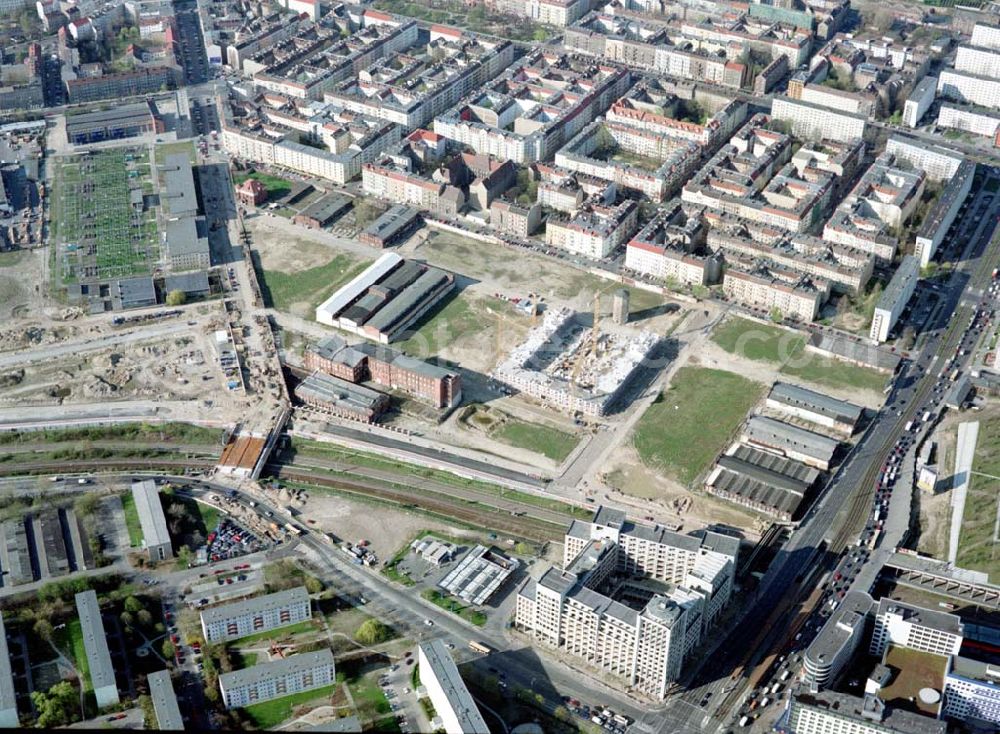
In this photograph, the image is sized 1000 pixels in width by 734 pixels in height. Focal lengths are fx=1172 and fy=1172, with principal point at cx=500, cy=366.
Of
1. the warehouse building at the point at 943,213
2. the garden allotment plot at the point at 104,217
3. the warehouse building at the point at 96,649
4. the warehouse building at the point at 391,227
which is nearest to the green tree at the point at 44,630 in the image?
the warehouse building at the point at 96,649

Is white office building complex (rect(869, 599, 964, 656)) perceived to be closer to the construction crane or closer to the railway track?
the railway track

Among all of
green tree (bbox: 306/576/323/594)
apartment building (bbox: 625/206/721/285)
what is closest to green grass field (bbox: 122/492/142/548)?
green tree (bbox: 306/576/323/594)

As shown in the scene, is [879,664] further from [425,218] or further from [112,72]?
[112,72]

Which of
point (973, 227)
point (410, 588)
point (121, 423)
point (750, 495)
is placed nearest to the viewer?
point (410, 588)

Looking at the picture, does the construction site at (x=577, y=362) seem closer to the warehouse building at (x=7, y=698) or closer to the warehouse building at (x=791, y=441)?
the warehouse building at (x=791, y=441)

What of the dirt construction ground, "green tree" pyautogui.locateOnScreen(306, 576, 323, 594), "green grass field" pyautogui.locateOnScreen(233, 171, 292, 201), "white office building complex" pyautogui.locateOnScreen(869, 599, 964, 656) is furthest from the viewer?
"green grass field" pyautogui.locateOnScreen(233, 171, 292, 201)

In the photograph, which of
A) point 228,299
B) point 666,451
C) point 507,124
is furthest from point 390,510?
point 507,124
